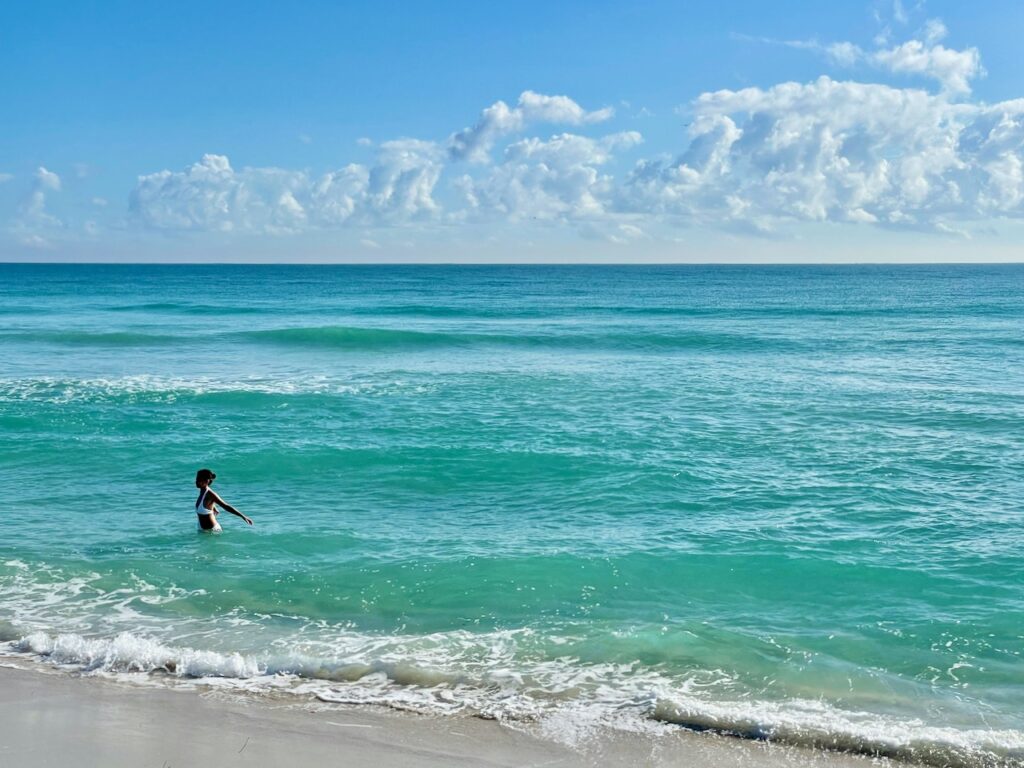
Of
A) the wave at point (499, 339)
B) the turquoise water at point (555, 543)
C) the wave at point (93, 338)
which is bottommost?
the turquoise water at point (555, 543)

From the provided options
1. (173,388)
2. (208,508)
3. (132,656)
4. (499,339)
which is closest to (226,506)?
(208,508)

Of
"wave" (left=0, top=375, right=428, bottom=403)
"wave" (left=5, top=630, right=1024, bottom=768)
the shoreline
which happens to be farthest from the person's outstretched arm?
"wave" (left=0, top=375, right=428, bottom=403)

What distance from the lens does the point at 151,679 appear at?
10.5 m

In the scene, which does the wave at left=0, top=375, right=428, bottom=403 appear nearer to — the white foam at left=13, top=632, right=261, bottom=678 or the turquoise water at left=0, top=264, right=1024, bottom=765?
the turquoise water at left=0, top=264, right=1024, bottom=765

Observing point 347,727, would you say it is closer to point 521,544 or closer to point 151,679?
point 151,679

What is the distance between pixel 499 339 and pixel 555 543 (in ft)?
109

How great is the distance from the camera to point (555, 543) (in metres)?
15.4

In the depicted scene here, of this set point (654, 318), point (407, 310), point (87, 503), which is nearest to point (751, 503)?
point (87, 503)

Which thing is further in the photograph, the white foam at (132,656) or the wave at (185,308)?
the wave at (185,308)

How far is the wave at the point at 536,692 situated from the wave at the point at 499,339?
33607mm

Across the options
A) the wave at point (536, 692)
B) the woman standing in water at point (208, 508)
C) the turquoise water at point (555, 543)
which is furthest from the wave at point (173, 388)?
the wave at point (536, 692)

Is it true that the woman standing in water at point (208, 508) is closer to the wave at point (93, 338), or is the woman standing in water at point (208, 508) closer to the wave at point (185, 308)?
the wave at point (93, 338)

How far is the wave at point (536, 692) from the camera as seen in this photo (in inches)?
362

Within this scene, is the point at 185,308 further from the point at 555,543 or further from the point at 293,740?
the point at 293,740
